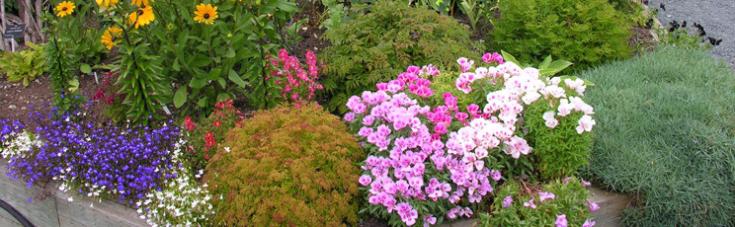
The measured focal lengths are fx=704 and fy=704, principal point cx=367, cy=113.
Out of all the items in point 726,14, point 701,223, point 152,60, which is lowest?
point 726,14

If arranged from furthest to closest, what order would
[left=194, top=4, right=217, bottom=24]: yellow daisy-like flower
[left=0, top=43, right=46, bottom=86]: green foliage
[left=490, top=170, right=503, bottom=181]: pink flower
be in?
[left=0, top=43, right=46, bottom=86]: green foliage
[left=194, top=4, right=217, bottom=24]: yellow daisy-like flower
[left=490, top=170, right=503, bottom=181]: pink flower

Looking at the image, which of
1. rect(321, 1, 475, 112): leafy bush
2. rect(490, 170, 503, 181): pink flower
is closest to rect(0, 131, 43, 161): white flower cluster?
rect(321, 1, 475, 112): leafy bush

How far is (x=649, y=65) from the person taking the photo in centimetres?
429

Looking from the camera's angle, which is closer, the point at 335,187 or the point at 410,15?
the point at 335,187

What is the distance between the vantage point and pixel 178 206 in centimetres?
304

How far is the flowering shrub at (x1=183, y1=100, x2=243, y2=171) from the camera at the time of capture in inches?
132

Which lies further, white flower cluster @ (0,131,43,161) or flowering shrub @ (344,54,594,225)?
white flower cluster @ (0,131,43,161)

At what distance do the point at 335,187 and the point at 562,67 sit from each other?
6.65 feet

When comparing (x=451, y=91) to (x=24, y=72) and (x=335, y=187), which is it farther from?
(x=24, y=72)

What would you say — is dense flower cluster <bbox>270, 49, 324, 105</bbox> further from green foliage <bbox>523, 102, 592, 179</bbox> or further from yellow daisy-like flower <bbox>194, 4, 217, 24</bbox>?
green foliage <bbox>523, 102, 592, 179</bbox>

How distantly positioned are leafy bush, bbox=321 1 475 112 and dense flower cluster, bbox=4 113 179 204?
1005mm

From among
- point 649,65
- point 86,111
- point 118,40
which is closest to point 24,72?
point 86,111

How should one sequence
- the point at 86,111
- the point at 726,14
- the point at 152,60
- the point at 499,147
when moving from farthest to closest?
1. the point at 726,14
2. the point at 86,111
3. the point at 152,60
4. the point at 499,147

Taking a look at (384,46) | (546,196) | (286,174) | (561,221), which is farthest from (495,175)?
(384,46)
